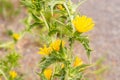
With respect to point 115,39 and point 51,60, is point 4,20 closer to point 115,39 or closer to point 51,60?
point 115,39

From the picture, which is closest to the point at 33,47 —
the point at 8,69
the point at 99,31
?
the point at 99,31

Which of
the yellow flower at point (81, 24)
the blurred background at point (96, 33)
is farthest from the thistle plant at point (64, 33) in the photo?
the blurred background at point (96, 33)

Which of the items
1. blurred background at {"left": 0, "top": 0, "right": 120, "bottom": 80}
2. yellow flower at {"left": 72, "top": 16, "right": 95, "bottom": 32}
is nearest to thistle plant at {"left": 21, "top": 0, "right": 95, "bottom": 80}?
yellow flower at {"left": 72, "top": 16, "right": 95, "bottom": 32}

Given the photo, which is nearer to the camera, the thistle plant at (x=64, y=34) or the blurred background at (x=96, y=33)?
the thistle plant at (x=64, y=34)

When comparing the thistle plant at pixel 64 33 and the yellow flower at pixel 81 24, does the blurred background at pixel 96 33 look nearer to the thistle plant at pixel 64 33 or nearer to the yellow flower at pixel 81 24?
the thistle plant at pixel 64 33

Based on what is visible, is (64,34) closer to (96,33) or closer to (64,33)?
(64,33)

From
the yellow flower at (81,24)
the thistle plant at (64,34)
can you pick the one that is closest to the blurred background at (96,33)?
the thistle plant at (64,34)

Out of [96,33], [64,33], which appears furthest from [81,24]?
[96,33]

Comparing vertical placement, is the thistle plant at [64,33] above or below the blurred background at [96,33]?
above

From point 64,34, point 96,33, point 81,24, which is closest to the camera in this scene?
point 81,24

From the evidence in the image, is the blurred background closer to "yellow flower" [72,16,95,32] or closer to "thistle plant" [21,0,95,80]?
"thistle plant" [21,0,95,80]
